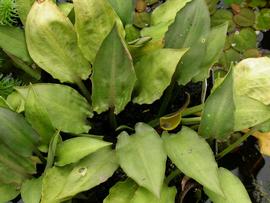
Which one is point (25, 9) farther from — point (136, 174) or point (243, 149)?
point (243, 149)

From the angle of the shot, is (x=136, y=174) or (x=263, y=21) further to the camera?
(x=263, y=21)

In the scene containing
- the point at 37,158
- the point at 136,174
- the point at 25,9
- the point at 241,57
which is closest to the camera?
the point at 136,174

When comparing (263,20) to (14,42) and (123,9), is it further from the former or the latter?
(14,42)

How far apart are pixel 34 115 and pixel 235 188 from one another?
487mm

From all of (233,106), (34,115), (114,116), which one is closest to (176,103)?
(114,116)

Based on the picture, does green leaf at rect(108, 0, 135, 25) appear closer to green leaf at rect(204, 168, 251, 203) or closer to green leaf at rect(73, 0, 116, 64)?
green leaf at rect(73, 0, 116, 64)

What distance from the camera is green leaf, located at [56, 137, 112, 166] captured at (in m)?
→ 1.07

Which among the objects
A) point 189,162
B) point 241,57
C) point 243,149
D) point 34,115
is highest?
point 34,115

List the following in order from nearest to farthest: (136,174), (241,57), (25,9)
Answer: (136,174), (25,9), (241,57)

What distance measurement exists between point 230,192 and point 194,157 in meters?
0.13

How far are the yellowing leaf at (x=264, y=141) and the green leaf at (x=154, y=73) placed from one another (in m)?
0.36

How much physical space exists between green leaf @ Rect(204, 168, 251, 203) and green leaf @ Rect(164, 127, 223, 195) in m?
0.10

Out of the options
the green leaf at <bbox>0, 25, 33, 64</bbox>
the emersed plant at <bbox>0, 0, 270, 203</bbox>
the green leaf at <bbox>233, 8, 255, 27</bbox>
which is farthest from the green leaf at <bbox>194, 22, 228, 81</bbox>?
the green leaf at <bbox>0, 25, 33, 64</bbox>

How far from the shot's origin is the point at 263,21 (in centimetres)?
158
